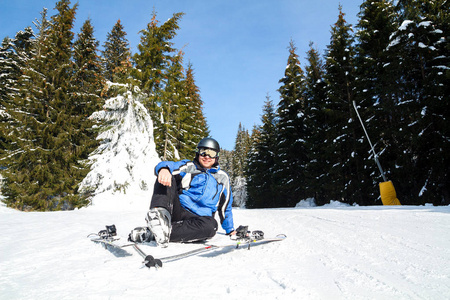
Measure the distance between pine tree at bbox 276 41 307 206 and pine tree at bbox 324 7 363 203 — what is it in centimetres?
391

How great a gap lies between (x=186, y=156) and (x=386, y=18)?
17569 mm

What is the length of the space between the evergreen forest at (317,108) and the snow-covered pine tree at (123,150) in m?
0.82

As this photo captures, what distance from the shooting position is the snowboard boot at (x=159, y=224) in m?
2.56

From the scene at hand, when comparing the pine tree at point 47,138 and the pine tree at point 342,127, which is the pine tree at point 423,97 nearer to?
the pine tree at point 342,127

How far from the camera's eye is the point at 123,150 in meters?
12.5

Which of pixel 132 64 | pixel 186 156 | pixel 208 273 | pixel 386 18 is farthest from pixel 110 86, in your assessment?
pixel 386 18

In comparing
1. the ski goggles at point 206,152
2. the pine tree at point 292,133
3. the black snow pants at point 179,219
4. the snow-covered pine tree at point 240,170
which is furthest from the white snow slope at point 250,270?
the snow-covered pine tree at point 240,170

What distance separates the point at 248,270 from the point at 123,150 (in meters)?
11.9

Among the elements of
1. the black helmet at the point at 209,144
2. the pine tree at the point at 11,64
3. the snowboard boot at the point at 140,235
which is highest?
the pine tree at the point at 11,64

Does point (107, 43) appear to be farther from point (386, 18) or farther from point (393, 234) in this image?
point (393, 234)

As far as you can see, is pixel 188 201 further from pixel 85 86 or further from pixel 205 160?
pixel 85 86

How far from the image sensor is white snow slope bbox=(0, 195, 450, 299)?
1.53 meters

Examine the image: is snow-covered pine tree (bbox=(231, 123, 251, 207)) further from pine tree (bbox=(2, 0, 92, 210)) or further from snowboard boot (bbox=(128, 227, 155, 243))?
snowboard boot (bbox=(128, 227, 155, 243))

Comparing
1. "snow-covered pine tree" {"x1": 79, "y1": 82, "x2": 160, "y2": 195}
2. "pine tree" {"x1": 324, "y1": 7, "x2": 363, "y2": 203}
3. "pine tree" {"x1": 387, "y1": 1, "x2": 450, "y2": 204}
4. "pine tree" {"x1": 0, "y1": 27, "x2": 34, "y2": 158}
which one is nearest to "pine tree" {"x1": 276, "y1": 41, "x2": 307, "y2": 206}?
"pine tree" {"x1": 324, "y1": 7, "x2": 363, "y2": 203}
